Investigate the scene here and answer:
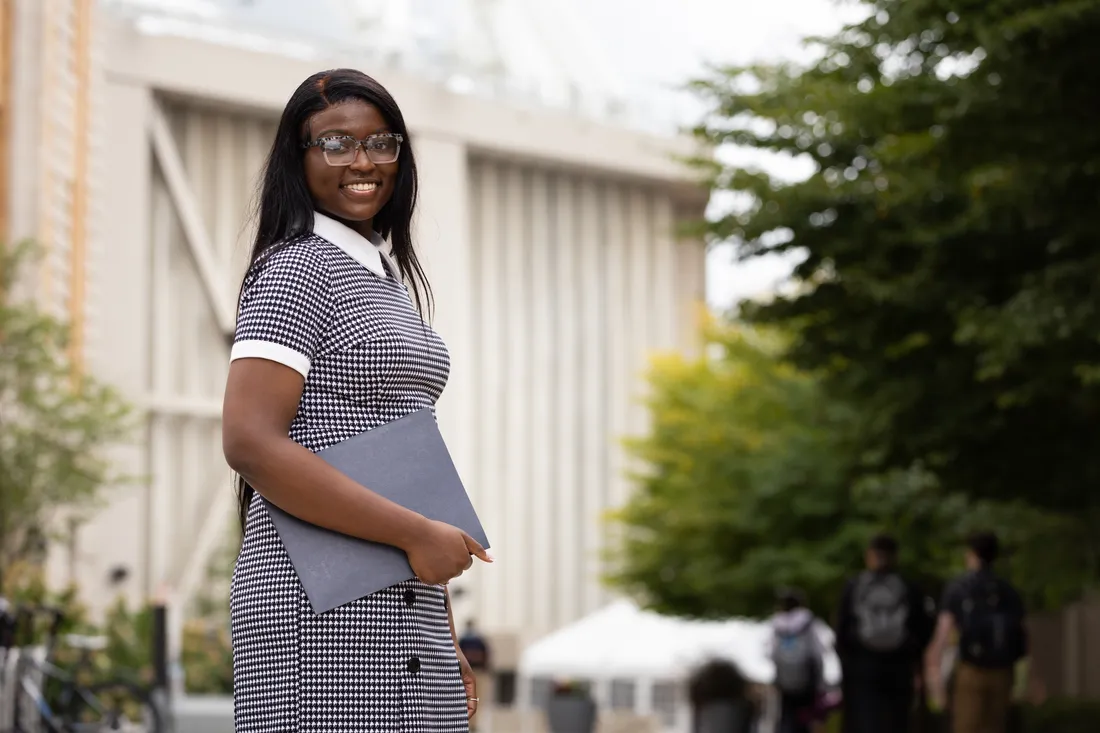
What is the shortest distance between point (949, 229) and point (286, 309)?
379 inches

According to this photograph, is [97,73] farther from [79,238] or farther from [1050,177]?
[1050,177]

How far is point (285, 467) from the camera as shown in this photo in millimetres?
2795

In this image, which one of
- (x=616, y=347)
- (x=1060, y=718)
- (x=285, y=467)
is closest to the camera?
(x=285, y=467)

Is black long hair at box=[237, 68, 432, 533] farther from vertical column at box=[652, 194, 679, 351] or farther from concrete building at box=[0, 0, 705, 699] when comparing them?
vertical column at box=[652, 194, 679, 351]

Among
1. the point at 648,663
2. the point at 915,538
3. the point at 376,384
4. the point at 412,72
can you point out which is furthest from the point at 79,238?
the point at 376,384

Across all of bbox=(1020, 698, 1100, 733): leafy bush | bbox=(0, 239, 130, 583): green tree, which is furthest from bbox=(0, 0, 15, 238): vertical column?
bbox=(1020, 698, 1100, 733): leafy bush

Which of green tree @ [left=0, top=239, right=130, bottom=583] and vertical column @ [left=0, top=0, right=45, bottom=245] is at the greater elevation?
vertical column @ [left=0, top=0, right=45, bottom=245]

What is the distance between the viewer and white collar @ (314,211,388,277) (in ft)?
10.0

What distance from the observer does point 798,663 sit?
15461 millimetres

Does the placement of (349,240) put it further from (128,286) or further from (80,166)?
(128,286)

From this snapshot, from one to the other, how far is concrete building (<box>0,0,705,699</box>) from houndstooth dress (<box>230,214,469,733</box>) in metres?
35.3

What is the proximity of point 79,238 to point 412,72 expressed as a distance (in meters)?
21.4

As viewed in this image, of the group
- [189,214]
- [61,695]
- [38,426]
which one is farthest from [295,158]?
[189,214]

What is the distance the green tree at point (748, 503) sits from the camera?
26797 mm
